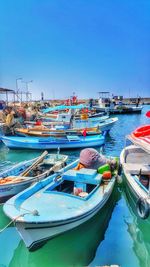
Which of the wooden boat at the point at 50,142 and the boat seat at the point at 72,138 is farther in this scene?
the boat seat at the point at 72,138

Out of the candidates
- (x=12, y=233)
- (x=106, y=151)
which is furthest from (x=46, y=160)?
(x=106, y=151)

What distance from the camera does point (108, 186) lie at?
23.0 ft

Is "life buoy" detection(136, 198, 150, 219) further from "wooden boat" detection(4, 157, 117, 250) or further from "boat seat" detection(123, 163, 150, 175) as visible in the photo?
"boat seat" detection(123, 163, 150, 175)

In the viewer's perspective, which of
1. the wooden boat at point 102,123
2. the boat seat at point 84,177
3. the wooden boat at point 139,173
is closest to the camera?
the wooden boat at point 139,173

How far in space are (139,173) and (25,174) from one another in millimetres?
4233

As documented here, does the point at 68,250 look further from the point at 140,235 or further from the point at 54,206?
the point at 140,235

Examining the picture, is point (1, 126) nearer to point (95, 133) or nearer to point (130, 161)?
point (95, 133)

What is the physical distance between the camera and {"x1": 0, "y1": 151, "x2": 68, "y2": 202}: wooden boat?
721 centimetres

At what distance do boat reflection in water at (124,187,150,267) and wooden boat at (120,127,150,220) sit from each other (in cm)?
36

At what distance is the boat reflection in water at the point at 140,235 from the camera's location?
17.7ft

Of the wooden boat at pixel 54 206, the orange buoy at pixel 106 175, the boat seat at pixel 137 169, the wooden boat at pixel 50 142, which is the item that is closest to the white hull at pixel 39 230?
the wooden boat at pixel 54 206

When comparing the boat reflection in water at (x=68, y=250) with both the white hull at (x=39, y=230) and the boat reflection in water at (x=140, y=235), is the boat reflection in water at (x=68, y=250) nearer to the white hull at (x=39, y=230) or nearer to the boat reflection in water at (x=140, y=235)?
the white hull at (x=39, y=230)

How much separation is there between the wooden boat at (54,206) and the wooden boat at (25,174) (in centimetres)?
81

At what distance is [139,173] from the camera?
8.29 meters
